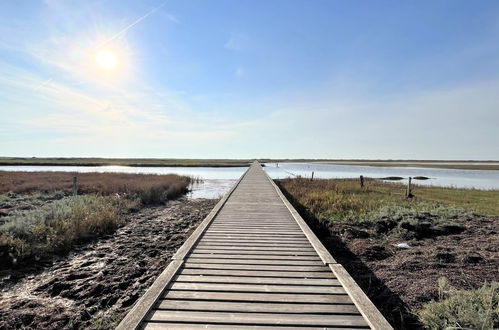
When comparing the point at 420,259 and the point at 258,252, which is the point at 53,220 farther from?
the point at 420,259

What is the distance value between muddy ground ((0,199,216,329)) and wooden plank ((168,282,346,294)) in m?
1.44

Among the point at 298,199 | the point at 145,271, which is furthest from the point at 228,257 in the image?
the point at 298,199

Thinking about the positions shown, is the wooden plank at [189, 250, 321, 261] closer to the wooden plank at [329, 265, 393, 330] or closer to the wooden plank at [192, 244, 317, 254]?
the wooden plank at [192, 244, 317, 254]

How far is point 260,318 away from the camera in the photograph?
3.17 meters

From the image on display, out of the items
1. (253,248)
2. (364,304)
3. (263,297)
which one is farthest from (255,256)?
(364,304)

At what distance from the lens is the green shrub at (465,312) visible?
341cm

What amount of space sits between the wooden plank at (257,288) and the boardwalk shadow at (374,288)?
→ 1087mm

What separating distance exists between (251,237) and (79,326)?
334 cm

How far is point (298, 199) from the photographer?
1611 centimetres

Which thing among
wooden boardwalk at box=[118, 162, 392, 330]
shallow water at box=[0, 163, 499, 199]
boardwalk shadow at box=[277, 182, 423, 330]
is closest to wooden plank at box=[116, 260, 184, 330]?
wooden boardwalk at box=[118, 162, 392, 330]

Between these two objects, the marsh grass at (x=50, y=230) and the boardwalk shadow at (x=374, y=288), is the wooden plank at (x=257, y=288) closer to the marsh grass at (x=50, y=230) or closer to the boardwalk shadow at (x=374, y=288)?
the boardwalk shadow at (x=374, y=288)

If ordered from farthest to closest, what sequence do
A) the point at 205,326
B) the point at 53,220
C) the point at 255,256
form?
the point at 53,220
the point at 255,256
the point at 205,326

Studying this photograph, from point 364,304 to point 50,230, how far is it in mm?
8997

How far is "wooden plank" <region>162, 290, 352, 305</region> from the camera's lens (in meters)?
3.55
